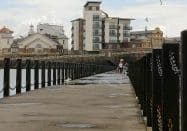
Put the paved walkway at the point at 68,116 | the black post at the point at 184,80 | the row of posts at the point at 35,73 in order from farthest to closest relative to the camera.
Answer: the row of posts at the point at 35,73 < the paved walkway at the point at 68,116 < the black post at the point at 184,80

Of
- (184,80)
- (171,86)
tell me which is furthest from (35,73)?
(184,80)

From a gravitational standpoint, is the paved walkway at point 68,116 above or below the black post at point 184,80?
below

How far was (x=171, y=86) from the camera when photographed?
5617 millimetres

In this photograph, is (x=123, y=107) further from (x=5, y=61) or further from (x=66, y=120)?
(x=5, y=61)

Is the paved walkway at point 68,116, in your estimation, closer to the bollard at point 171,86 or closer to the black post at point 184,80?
the bollard at point 171,86

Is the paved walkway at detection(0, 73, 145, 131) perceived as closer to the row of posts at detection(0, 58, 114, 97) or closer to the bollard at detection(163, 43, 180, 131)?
the row of posts at detection(0, 58, 114, 97)

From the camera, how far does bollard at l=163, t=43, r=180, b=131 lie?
5.43 metres

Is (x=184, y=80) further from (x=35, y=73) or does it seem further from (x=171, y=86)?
(x=35, y=73)

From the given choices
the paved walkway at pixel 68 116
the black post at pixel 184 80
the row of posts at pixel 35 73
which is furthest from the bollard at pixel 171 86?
the row of posts at pixel 35 73

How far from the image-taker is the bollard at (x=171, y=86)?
5.43m

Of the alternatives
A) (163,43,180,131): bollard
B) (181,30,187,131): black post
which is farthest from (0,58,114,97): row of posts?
(181,30,187,131): black post

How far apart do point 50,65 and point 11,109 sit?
612 inches

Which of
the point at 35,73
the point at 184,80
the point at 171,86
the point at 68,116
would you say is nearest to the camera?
the point at 184,80

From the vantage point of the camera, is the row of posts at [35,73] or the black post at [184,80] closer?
the black post at [184,80]
